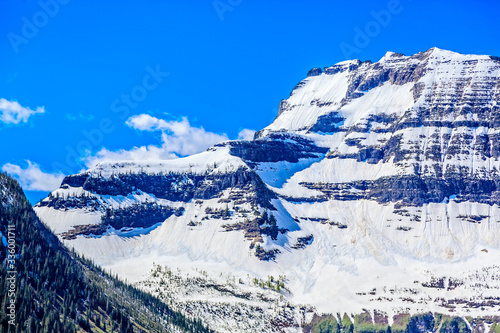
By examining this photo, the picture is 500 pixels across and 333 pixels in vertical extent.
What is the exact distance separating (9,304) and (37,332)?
10.9 metres

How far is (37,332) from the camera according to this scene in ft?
643

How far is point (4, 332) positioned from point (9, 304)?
13239 millimetres

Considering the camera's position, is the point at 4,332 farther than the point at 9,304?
No

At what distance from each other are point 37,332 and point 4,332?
47.8 feet

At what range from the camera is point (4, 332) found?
18262cm

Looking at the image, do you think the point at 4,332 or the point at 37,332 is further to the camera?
the point at 37,332

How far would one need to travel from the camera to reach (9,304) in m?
195
